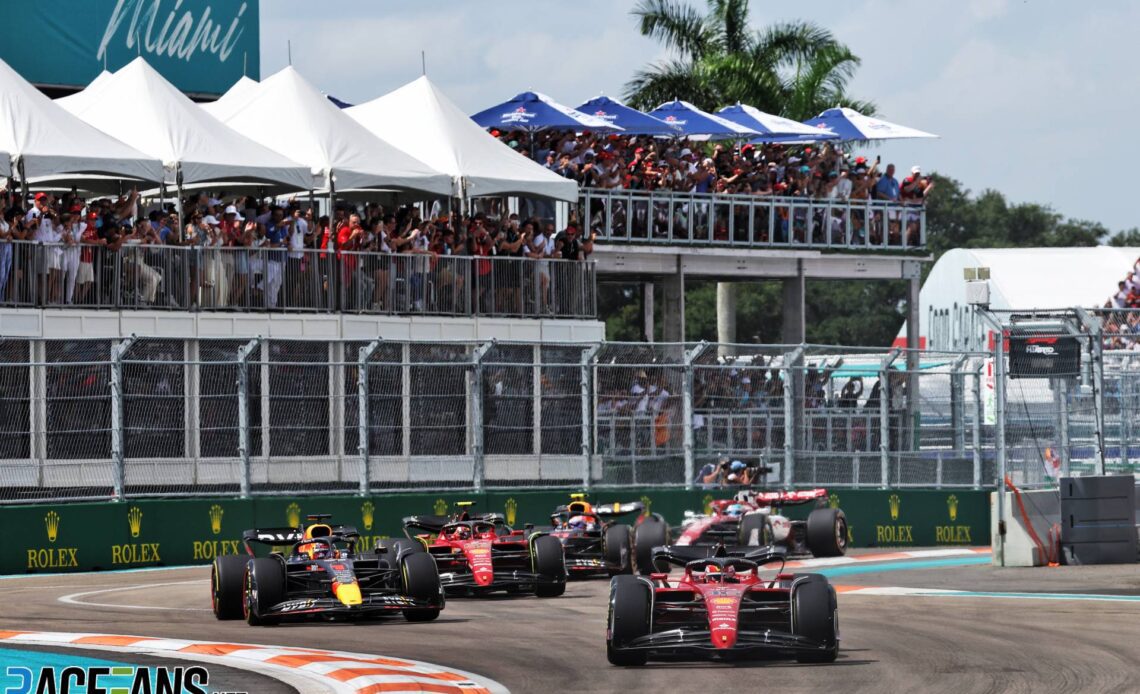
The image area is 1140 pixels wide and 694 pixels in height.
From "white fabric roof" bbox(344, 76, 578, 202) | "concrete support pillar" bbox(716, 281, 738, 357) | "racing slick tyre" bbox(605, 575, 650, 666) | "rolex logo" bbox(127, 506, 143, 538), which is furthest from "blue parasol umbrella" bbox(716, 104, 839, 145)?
"racing slick tyre" bbox(605, 575, 650, 666)

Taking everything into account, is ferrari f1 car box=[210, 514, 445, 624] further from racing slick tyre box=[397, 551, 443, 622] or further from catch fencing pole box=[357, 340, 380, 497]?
catch fencing pole box=[357, 340, 380, 497]

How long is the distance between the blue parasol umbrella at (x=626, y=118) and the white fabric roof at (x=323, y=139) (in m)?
5.79

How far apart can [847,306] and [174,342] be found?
7939 cm

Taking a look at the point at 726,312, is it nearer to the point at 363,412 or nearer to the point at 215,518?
the point at 363,412

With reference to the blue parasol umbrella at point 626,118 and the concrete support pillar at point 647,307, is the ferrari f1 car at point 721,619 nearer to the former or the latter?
the blue parasol umbrella at point 626,118

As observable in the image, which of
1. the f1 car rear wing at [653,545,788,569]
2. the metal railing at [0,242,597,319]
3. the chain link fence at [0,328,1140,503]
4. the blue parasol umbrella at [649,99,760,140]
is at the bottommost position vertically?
the f1 car rear wing at [653,545,788,569]

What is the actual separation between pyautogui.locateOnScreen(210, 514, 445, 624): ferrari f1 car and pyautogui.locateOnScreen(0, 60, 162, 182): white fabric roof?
12437 mm

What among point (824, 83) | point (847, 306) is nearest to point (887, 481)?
Result: point (824, 83)

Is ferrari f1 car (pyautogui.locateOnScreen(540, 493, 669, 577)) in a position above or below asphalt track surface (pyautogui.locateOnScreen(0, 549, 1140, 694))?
above

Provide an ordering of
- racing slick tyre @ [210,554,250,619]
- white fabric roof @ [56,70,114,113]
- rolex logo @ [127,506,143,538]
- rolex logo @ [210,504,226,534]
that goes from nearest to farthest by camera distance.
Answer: racing slick tyre @ [210,554,250,619]
rolex logo @ [127,506,143,538]
rolex logo @ [210,504,226,534]
white fabric roof @ [56,70,114,113]

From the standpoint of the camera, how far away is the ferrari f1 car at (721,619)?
13219mm

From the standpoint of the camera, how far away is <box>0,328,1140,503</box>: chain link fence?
23641 mm

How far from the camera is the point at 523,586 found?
19.0m

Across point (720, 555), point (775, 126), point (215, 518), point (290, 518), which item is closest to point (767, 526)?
point (290, 518)
